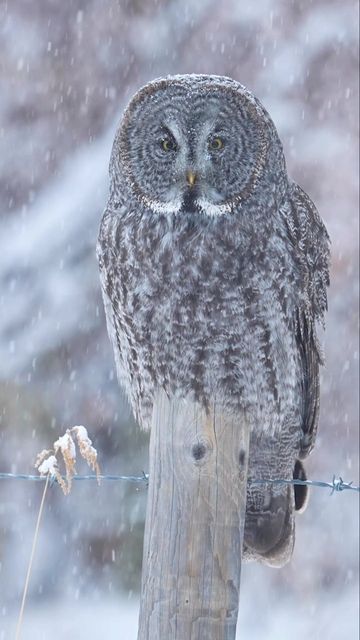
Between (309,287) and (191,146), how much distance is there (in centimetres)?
52

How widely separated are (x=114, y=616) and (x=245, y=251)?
4.23 m

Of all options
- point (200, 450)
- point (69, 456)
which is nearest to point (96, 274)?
point (69, 456)

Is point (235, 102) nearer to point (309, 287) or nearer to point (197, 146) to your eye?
point (197, 146)

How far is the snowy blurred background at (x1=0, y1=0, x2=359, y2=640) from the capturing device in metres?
6.89

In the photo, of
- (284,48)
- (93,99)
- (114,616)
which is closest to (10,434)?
(114,616)

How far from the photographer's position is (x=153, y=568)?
2.45 meters

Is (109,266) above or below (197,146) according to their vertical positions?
below

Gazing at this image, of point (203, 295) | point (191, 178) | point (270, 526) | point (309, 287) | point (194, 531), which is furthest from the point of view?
point (270, 526)

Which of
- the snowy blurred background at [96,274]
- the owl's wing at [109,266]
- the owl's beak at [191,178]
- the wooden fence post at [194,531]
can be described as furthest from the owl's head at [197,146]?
the snowy blurred background at [96,274]

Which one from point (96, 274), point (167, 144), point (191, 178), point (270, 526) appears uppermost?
point (96, 274)

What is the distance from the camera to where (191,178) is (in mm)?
3443

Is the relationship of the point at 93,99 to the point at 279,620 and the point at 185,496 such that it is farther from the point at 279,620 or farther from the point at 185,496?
the point at 185,496

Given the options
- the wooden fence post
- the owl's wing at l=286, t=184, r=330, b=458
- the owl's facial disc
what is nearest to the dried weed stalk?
the wooden fence post

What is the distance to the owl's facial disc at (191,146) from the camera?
3.46 meters
